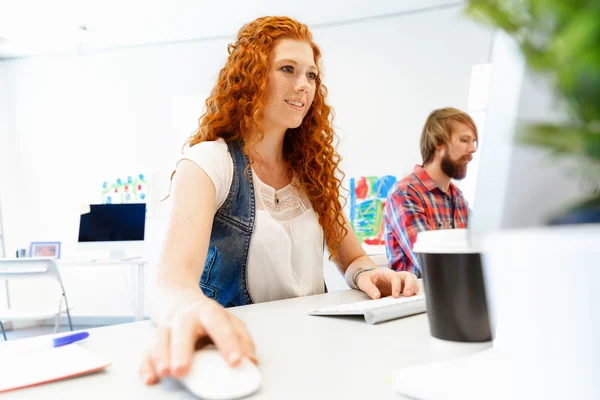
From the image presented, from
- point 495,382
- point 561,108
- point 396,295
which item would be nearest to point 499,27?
point 561,108

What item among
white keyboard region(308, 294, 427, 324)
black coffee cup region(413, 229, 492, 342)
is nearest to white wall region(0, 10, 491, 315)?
white keyboard region(308, 294, 427, 324)

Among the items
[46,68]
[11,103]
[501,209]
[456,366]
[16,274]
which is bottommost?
[16,274]

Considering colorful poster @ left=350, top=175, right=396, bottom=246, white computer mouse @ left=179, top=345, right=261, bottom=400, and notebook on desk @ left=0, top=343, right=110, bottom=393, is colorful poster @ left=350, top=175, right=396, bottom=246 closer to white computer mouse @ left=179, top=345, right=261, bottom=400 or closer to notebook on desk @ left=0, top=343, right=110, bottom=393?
notebook on desk @ left=0, top=343, right=110, bottom=393

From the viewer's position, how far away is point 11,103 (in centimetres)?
528

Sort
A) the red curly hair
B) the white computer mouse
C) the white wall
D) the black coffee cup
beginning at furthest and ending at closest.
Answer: the white wall
the red curly hair
the black coffee cup
the white computer mouse

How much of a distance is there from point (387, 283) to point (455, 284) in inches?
21.1

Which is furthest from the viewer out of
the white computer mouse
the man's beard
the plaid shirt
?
the man's beard

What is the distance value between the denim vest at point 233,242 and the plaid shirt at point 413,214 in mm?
1088

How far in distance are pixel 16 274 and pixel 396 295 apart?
274 cm

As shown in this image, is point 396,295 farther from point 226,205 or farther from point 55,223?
point 55,223

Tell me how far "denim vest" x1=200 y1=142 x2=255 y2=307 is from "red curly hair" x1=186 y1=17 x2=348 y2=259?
0.45 ft

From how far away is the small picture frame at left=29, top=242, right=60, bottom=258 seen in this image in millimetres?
4656

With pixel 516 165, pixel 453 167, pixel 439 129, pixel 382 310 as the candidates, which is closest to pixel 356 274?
pixel 382 310

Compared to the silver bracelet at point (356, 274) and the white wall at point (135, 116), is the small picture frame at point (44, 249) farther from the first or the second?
the silver bracelet at point (356, 274)
